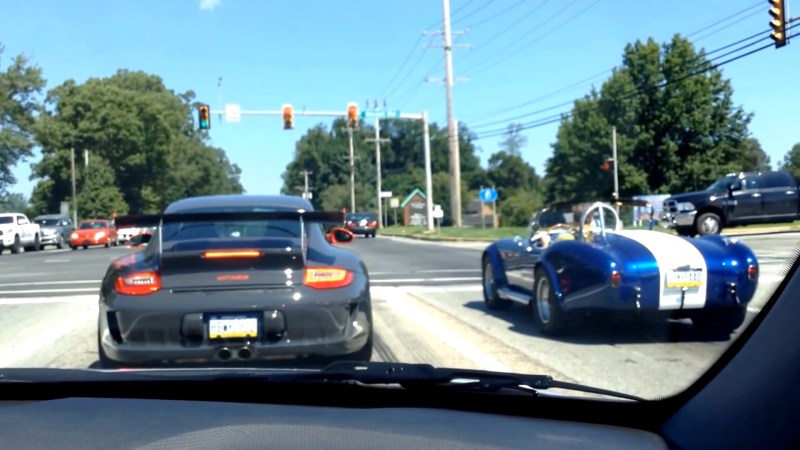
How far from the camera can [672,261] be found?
7418 millimetres

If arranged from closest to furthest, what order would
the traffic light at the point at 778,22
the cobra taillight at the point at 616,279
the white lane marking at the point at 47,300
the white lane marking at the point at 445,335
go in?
1. the traffic light at the point at 778,22
2. the white lane marking at the point at 445,335
3. the cobra taillight at the point at 616,279
4. the white lane marking at the point at 47,300

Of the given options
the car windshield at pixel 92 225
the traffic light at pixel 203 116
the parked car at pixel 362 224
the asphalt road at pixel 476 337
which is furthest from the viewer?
the parked car at pixel 362 224

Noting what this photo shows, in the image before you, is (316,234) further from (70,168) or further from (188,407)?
(70,168)

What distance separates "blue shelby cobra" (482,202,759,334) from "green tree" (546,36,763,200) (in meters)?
0.77

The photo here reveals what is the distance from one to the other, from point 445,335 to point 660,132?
3.18 meters

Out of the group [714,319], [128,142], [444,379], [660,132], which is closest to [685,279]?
[714,319]

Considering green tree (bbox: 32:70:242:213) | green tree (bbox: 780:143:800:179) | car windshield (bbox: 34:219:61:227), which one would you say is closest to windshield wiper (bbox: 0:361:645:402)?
green tree (bbox: 780:143:800:179)

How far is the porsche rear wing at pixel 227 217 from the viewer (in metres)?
6.86

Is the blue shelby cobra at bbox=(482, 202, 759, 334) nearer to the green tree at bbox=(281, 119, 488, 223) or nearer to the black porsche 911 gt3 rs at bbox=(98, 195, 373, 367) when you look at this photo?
the black porsche 911 gt3 rs at bbox=(98, 195, 373, 367)

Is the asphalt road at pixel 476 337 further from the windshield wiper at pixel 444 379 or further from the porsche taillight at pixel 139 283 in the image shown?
the porsche taillight at pixel 139 283

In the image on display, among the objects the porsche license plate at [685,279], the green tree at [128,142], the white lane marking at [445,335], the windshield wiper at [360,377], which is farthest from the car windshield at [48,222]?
the windshield wiper at [360,377]

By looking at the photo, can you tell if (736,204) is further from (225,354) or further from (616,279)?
(225,354)

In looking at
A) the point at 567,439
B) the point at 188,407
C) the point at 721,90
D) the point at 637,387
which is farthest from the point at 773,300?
the point at 721,90

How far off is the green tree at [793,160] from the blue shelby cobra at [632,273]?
8.09 ft
